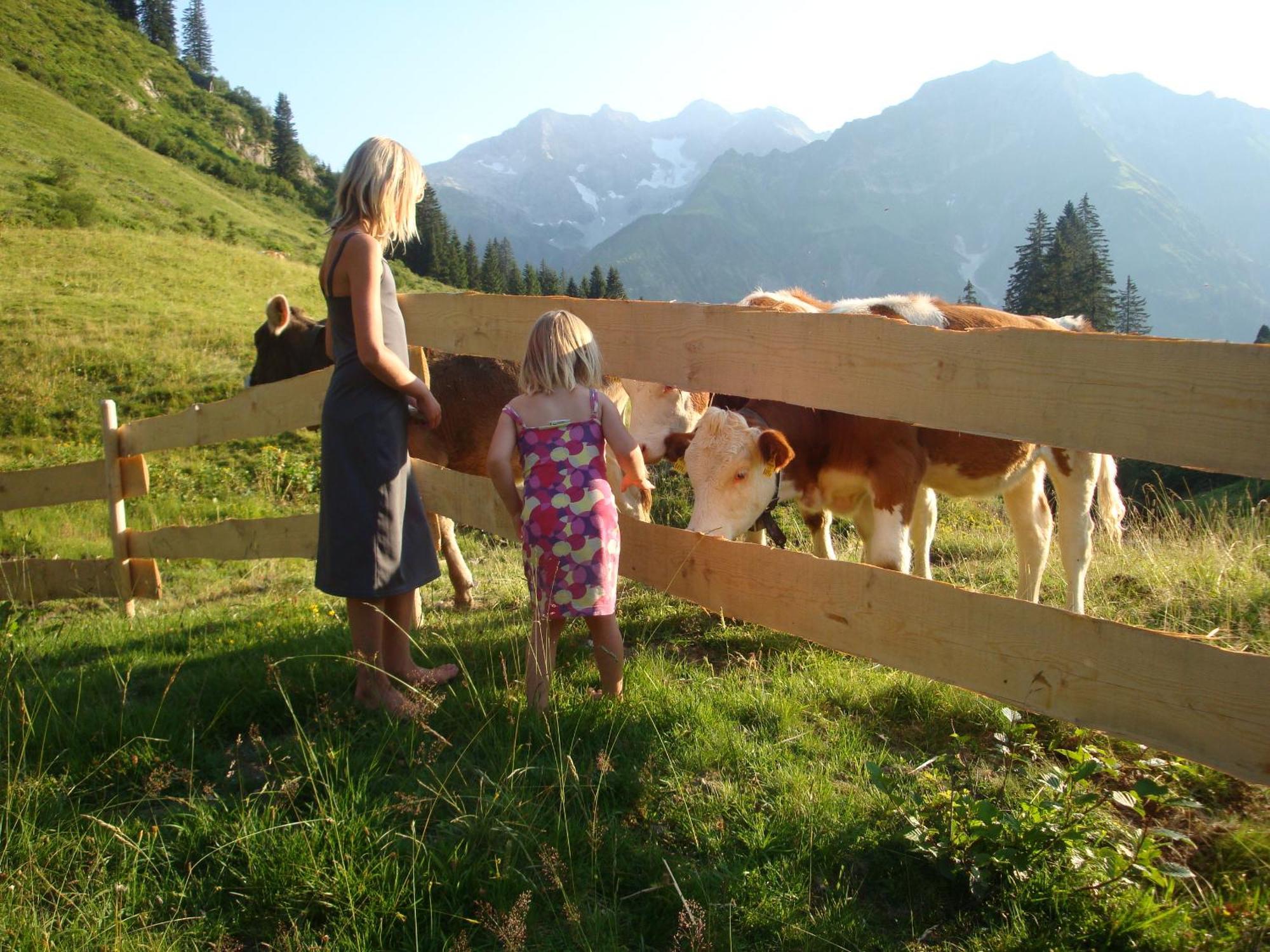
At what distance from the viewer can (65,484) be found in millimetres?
7027

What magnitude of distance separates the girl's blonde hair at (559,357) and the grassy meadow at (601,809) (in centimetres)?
128

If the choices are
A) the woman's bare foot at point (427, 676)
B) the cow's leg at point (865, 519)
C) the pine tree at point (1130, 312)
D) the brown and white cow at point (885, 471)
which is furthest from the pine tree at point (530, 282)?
the woman's bare foot at point (427, 676)

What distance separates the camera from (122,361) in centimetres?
1733

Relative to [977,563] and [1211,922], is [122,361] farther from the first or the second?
[1211,922]

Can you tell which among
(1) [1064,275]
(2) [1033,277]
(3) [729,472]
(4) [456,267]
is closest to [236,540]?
(3) [729,472]

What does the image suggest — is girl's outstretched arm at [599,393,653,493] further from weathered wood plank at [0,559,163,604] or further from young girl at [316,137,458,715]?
weathered wood plank at [0,559,163,604]

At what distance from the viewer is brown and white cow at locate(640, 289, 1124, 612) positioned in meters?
4.63

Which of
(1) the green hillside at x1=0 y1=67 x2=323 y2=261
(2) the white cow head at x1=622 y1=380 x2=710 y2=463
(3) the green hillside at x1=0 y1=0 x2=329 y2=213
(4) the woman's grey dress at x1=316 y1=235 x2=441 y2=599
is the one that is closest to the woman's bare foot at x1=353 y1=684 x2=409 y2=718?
(4) the woman's grey dress at x1=316 y1=235 x2=441 y2=599

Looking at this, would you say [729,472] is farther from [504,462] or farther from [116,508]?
[116,508]

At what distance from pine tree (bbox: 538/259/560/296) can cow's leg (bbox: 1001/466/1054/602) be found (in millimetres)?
63251

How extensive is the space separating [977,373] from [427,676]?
8.35ft

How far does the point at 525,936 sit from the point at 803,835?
2.90 feet

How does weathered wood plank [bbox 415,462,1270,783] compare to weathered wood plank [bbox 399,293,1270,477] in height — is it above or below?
below

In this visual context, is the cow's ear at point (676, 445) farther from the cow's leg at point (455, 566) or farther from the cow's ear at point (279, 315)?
the cow's ear at point (279, 315)
